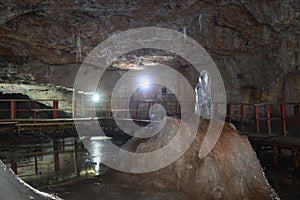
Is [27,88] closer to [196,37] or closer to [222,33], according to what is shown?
[196,37]

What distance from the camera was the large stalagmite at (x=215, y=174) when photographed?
181 inches

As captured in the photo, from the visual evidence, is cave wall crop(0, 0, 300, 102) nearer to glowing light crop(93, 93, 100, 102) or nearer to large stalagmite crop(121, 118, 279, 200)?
glowing light crop(93, 93, 100, 102)

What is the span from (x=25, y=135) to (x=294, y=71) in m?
13.0

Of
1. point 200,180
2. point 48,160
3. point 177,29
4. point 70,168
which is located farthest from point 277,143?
point 48,160

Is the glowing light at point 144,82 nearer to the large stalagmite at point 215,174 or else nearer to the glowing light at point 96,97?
the glowing light at point 96,97

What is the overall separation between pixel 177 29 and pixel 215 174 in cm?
699

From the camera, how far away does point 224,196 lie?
14.7ft

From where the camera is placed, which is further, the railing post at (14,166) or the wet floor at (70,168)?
the railing post at (14,166)

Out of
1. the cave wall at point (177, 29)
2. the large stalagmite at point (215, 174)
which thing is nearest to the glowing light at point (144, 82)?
the cave wall at point (177, 29)

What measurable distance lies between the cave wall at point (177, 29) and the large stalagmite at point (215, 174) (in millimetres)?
→ 4892

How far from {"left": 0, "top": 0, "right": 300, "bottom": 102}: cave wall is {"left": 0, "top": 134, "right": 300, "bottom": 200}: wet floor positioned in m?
4.40

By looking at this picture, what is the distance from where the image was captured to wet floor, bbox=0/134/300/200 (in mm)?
5219

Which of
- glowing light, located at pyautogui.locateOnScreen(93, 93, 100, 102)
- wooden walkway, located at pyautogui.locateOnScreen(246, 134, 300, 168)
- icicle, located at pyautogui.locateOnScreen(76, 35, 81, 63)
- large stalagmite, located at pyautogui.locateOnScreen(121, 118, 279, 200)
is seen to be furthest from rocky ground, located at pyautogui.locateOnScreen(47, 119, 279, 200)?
glowing light, located at pyautogui.locateOnScreen(93, 93, 100, 102)

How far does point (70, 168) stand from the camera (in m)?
6.77
